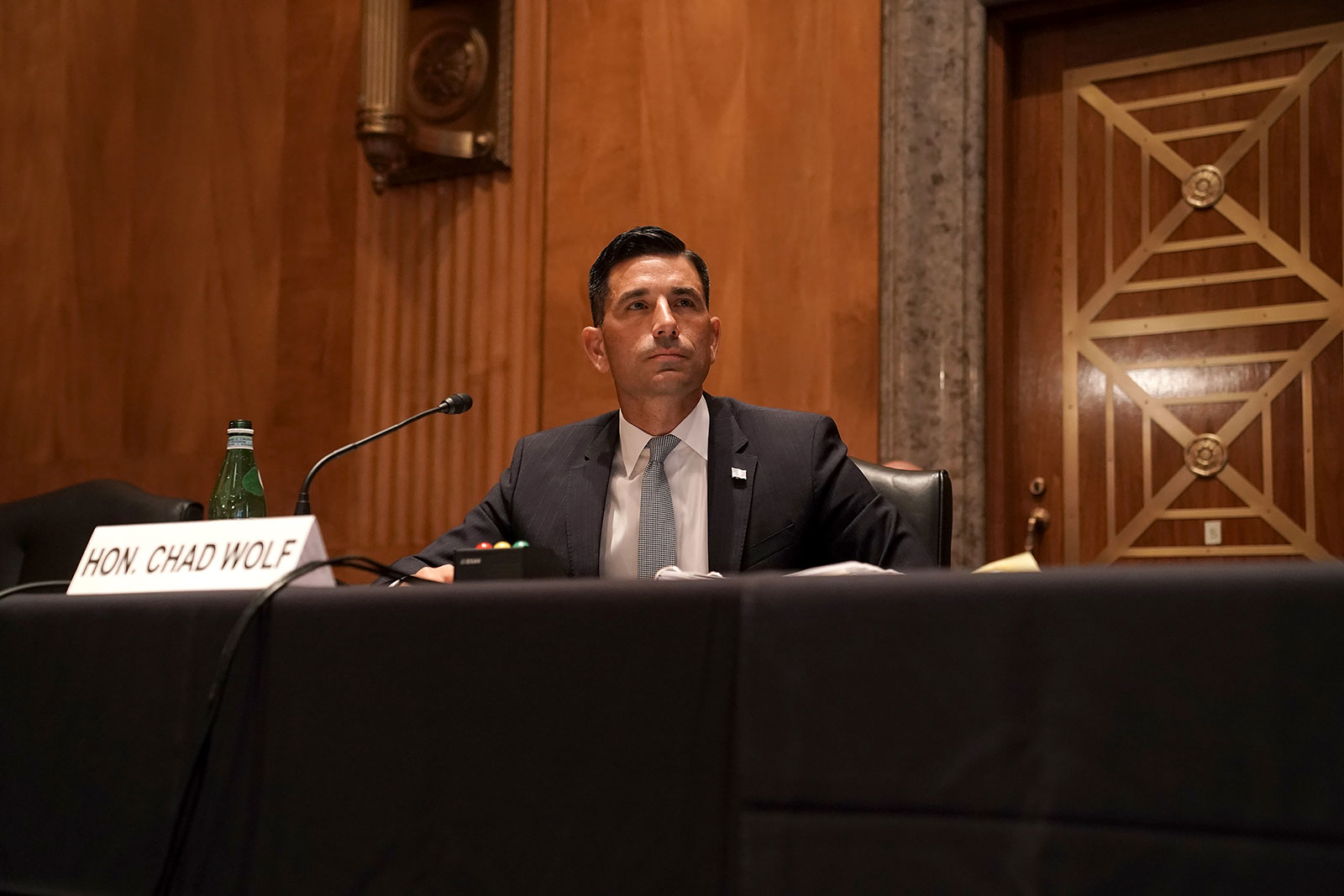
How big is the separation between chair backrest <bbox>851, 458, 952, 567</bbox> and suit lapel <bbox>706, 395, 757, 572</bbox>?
0.22 meters

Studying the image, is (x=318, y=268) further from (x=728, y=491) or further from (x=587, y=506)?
(x=728, y=491)

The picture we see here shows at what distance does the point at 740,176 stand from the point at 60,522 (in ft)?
6.82

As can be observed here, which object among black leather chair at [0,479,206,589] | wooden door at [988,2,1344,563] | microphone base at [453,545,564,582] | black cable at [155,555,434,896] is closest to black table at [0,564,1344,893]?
black cable at [155,555,434,896]

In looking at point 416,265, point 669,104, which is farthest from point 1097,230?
point 416,265

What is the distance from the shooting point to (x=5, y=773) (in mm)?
1104

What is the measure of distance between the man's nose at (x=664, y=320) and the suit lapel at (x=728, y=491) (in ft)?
0.56

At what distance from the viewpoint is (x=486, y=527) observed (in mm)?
1968

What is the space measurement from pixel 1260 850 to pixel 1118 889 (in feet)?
0.26

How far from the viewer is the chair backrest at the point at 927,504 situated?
204 centimetres

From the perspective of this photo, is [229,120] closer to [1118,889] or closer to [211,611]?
[211,611]

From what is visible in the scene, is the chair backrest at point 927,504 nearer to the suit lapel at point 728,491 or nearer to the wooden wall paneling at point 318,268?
the suit lapel at point 728,491

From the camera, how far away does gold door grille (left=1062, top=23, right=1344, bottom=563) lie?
10.2 feet

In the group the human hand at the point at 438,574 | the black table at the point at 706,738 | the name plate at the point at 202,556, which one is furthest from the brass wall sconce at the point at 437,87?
the black table at the point at 706,738

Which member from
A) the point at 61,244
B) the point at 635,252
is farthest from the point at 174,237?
the point at 635,252
